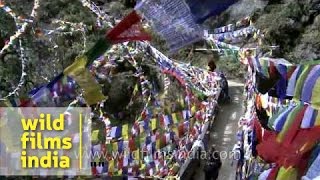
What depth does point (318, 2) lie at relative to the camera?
22.5 m

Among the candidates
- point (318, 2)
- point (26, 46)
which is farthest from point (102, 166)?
point (318, 2)

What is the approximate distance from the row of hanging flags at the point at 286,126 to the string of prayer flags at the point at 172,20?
1923 mm

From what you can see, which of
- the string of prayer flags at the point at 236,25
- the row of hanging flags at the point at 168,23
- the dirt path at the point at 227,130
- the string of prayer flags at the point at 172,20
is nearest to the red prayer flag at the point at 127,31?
the row of hanging flags at the point at 168,23

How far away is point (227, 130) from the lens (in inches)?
547

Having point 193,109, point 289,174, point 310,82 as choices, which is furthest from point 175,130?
point 289,174

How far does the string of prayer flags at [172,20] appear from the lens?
6621mm

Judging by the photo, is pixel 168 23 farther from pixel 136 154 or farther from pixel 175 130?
pixel 175 130

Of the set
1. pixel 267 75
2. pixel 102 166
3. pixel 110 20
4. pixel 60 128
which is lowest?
pixel 102 166

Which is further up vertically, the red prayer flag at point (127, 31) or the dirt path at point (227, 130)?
the red prayer flag at point (127, 31)

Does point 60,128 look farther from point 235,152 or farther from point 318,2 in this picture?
point 318,2

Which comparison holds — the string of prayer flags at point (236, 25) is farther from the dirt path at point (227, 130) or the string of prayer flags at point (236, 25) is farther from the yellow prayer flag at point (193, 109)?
the yellow prayer flag at point (193, 109)

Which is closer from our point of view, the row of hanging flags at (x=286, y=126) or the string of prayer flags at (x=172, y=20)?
the string of prayer flags at (x=172, y=20)

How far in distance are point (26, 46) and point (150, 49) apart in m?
3.61

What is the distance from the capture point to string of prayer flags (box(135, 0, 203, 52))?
662cm
